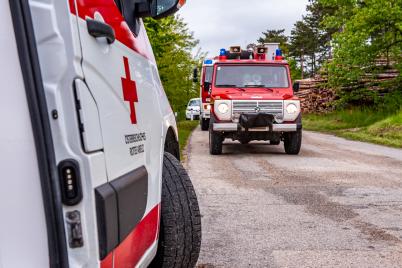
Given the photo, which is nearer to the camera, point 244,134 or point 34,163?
point 34,163

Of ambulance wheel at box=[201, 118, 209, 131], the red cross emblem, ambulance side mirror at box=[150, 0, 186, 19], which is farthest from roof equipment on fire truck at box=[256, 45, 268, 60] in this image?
the red cross emblem

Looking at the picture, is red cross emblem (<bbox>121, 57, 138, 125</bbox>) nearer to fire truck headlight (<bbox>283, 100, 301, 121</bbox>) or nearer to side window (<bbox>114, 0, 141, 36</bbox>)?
side window (<bbox>114, 0, 141, 36</bbox>)

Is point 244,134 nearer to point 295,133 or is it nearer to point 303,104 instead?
point 295,133

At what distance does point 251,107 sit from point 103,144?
909 cm

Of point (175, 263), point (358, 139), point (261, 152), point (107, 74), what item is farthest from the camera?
point (358, 139)

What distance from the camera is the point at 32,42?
1576mm

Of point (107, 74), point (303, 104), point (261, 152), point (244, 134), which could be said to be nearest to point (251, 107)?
point (244, 134)

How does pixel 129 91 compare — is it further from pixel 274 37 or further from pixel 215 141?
pixel 274 37

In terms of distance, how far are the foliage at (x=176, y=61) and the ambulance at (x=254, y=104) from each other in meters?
3.35

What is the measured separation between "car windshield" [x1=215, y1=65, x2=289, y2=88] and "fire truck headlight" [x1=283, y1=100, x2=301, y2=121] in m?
0.74

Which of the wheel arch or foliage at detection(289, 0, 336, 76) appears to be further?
foliage at detection(289, 0, 336, 76)

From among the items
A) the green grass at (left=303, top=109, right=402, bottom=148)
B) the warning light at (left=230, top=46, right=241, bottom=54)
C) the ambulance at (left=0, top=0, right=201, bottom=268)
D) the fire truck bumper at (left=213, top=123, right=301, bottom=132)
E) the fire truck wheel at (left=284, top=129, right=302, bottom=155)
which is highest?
the warning light at (left=230, top=46, right=241, bottom=54)

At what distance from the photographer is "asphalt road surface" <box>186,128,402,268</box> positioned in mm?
3738

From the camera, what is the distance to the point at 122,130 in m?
2.08
